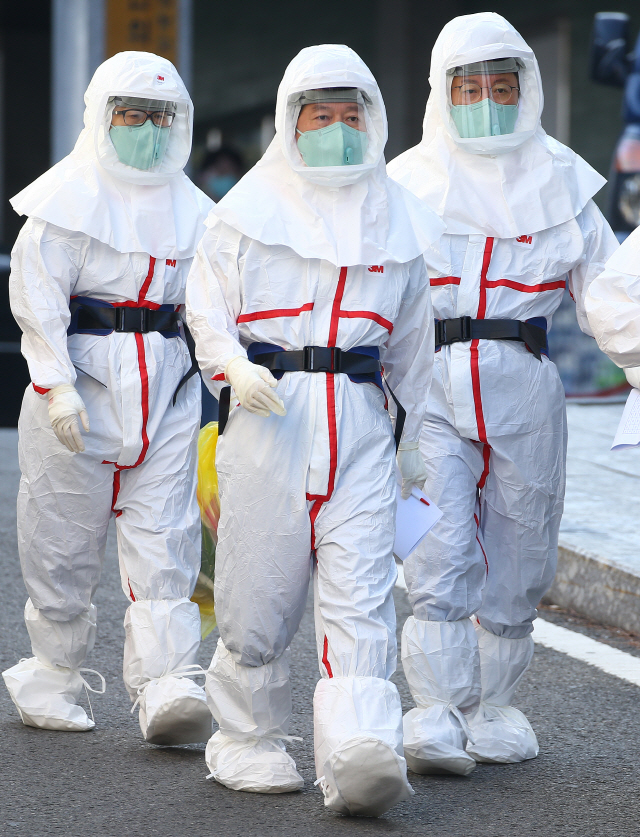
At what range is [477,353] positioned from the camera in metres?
4.34

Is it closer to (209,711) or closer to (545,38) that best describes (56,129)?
(545,38)

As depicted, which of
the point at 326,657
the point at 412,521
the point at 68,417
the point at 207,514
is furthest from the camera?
the point at 207,514

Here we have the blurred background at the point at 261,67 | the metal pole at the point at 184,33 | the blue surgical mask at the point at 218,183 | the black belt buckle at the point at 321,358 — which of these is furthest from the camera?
the blue surgical mask at the point at 218,183

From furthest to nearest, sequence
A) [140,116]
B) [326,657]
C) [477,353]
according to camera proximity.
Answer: [140,116], [477,353], [326,657]

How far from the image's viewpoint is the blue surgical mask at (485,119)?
4395 millimetres

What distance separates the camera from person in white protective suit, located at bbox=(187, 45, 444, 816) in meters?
3.84

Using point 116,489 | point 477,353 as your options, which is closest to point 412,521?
point 477,353

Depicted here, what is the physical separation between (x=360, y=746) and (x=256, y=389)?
0.88 metres

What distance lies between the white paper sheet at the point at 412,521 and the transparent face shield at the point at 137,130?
4.46 ft

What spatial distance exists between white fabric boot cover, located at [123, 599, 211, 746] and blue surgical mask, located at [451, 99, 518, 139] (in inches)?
64.0

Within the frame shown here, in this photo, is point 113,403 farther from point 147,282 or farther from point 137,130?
point 137,130

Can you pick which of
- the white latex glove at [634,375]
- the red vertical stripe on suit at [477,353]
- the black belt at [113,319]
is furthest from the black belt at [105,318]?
the white latex glove at [634,375]

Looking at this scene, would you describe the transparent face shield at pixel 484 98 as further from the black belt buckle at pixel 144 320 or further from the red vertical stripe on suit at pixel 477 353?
the black belt buckle at pixel 144 320

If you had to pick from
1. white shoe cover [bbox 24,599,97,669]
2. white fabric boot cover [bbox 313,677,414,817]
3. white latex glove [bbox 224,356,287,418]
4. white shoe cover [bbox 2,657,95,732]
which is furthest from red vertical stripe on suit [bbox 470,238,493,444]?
white shoe cover [bbox 2,657,95,732]
